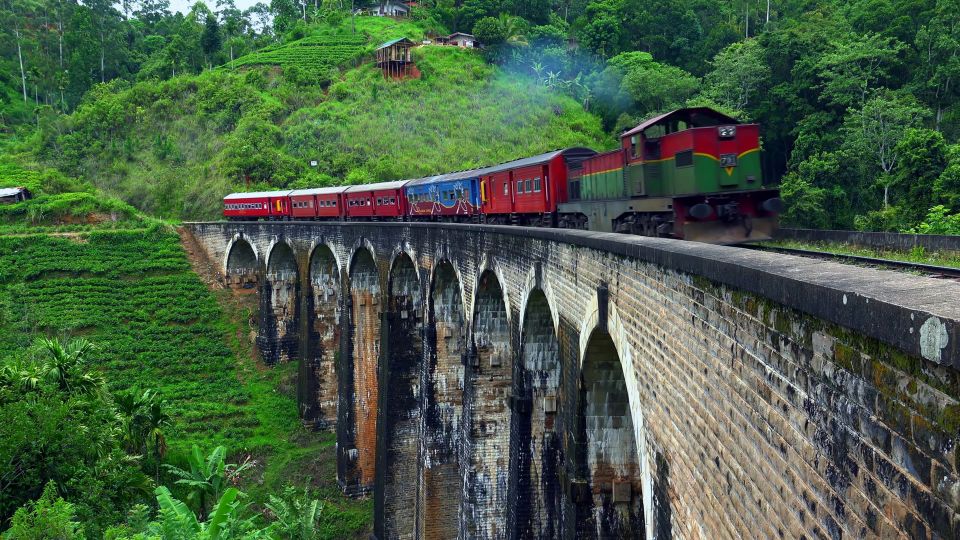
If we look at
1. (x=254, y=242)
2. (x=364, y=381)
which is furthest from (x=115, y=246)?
(x=364, y=381)

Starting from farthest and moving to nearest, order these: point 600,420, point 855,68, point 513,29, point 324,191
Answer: point 513,29
point 324,191
point 855,68
point 600,420

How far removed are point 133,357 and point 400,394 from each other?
55.8 feet

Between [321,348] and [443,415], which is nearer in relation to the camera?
[443,415]

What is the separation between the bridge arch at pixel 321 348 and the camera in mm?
30625

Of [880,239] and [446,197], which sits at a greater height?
[446,197]

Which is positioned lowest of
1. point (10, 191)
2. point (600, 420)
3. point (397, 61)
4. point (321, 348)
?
point (321, 348)

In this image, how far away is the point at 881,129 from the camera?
80.4ft

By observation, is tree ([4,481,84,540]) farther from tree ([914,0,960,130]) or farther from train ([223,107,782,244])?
tree ([914,0,960,130])

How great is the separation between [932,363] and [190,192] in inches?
2149

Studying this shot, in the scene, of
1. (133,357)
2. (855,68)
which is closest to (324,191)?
(133,357)

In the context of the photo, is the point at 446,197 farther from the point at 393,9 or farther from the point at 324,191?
the point at 393,9

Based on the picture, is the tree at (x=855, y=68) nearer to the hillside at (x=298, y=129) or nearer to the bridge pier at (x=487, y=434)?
the bridge pier at (x=487, y=434)

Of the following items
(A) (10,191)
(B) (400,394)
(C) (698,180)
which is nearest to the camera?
(C) (698,180)

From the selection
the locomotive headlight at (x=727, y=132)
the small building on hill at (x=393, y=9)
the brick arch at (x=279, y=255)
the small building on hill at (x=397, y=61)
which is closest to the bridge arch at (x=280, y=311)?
the brick arch at (x=279, y=255)
